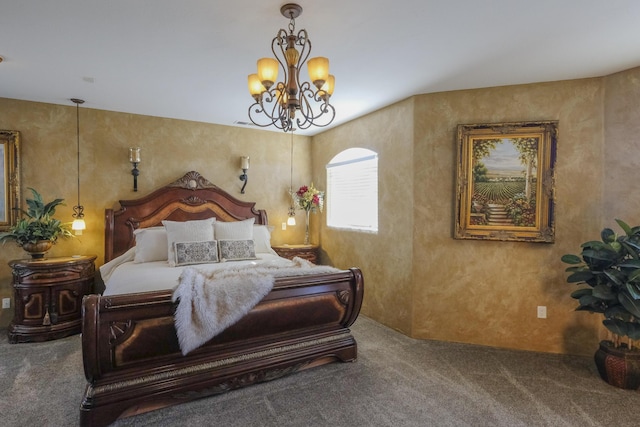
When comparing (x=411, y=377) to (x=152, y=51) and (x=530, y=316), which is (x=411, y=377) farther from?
(x=152, y=51)

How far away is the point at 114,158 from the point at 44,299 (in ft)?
5.80

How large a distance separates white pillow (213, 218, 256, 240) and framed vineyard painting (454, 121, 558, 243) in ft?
8.06

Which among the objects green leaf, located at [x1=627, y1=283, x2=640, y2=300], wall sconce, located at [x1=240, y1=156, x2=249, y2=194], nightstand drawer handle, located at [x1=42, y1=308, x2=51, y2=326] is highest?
wall sconce, located at [x1=240, y1=156, x2=249, y2=194]

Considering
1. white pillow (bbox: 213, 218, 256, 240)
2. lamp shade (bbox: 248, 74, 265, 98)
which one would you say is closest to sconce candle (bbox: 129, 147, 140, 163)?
white pillow (bbox: 213, 218, 256, 240)

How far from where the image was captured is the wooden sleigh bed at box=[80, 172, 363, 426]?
208cm

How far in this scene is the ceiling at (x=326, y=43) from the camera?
205 centimetres

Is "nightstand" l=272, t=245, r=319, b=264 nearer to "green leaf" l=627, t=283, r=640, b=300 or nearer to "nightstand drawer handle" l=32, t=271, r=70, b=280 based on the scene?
"nightstand drawer handle" l=32, t=271, r=70, b=280

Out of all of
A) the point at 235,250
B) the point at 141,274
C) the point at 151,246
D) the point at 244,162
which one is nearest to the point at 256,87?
the point at 141,274

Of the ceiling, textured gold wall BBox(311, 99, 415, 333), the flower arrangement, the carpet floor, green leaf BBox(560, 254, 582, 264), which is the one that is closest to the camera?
the ceiling

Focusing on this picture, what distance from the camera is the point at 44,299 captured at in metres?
3.45

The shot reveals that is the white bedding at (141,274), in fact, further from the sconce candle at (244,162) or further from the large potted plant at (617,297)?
the large potted plant at (617,297)

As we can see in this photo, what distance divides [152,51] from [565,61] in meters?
3.31

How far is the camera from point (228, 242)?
3.90 m

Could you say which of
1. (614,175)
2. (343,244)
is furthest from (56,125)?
(614,175)
